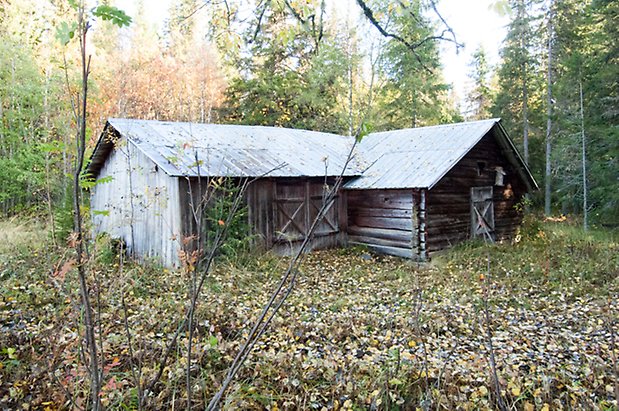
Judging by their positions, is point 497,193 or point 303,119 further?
point 303,119

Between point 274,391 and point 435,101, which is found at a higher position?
point 435,101

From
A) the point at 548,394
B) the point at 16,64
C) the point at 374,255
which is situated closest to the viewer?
the point at 548,394

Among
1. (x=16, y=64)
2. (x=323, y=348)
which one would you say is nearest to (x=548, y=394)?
(x=323, y=348)

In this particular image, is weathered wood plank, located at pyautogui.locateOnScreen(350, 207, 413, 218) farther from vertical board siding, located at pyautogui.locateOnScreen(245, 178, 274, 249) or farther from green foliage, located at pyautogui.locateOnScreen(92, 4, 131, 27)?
green foliage, located at pyautogui.locateOnScreen(92, 4, 131, 27)

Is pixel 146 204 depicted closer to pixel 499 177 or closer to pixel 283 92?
pixel 499 177

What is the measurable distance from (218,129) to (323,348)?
378 inches

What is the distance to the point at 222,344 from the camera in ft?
16.5

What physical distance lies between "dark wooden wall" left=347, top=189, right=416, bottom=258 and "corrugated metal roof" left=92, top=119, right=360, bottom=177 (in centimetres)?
107

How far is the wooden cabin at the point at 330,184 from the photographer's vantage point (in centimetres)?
1062

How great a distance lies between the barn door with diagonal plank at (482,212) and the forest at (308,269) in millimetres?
1054

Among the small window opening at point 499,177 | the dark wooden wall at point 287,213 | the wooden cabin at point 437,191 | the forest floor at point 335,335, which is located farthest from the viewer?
the small window opening at point 499,177

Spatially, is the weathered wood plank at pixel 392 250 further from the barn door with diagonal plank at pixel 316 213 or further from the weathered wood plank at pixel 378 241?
the barn door with diagonal plank at pixel 316 213

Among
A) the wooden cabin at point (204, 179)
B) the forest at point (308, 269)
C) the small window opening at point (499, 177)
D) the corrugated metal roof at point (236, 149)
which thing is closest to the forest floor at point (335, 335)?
the forest at point (308, 269)

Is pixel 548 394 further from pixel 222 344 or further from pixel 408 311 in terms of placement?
pixel 222 344
